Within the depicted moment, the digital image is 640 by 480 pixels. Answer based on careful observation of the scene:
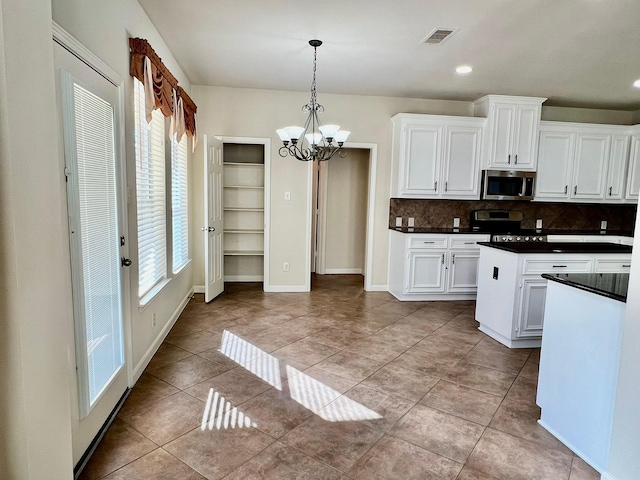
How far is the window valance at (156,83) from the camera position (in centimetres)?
254

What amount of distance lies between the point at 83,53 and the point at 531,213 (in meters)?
5.74

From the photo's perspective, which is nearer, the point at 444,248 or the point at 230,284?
the point at 444,248

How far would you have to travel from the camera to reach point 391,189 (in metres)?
5.35

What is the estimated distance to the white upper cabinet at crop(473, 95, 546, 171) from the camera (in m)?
4.92

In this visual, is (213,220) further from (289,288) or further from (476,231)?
(476,231)

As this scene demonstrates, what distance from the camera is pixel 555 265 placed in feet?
11.3

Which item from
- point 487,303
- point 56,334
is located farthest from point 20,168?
point 487,303

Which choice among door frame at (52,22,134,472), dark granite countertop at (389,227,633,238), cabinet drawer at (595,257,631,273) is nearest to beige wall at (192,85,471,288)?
dark granite countertop at (389,227,633,238)

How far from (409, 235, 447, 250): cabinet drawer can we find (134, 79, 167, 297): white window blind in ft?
9.60

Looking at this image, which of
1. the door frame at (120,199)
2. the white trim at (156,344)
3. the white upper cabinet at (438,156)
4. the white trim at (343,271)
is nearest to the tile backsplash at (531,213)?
the white upper cabinet at (438,156)

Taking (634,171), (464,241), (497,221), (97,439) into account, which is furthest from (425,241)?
(97,439)

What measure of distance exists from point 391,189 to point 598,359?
3.68 m

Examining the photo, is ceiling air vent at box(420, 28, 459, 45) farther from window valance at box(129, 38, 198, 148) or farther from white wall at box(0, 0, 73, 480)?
white wall at box(0, 0, 73, 480)

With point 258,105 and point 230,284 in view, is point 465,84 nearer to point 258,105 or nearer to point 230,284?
point 258,105
